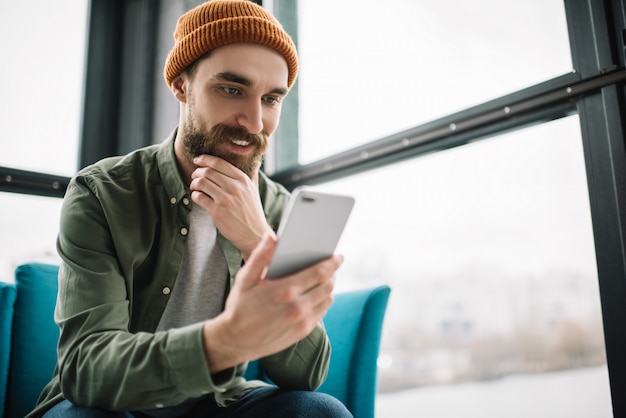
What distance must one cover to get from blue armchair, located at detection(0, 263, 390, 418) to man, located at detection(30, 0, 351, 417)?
0.25m

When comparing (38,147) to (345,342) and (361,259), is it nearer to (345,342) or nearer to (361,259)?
(361,259)

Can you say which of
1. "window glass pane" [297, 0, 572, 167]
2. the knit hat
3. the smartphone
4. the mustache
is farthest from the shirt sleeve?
"window glass pane" [297, 0, 572, 167]

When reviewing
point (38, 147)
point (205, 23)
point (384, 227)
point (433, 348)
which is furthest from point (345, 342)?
point (38, 147)

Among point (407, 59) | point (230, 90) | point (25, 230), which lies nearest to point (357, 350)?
point (230, 90)

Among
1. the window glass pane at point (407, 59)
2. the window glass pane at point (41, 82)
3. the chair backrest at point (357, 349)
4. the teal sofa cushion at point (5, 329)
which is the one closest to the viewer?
the chair backrest at point (357, 349)

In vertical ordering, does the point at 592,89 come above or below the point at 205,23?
below

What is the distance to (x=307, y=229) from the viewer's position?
0.67 meters

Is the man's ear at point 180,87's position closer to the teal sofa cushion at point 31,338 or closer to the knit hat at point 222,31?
the knit hat at point 222,31

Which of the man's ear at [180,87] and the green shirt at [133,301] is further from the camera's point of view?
the man's ear at [180,87]

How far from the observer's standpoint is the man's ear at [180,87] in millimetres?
1241

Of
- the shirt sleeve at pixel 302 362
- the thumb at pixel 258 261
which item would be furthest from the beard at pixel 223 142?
the thumb at pixel 258 261

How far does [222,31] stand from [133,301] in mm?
606

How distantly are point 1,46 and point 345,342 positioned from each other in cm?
212

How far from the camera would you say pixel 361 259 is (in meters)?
1.92
